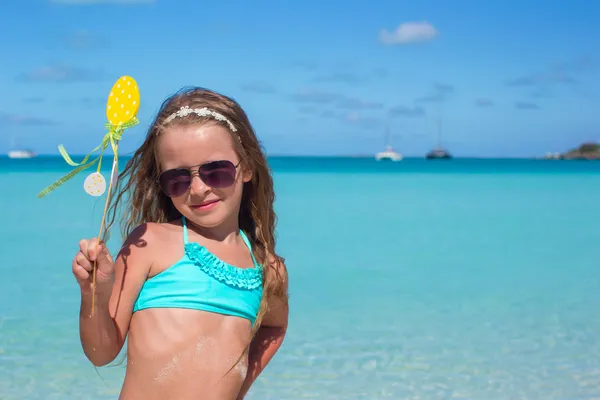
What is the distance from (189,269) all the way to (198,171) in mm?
283

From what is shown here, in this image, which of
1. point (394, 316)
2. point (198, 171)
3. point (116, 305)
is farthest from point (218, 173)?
point (394, 316)

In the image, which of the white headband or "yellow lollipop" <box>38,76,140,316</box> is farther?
the white headband

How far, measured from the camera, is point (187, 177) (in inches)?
84.4

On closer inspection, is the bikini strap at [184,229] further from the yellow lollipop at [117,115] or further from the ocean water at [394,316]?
the ocean water at [394,316]

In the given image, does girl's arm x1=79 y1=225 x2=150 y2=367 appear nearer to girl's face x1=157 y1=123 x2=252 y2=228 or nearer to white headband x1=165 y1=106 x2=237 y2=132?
girl's face x1=157 y1=123 x2=252 y2=228

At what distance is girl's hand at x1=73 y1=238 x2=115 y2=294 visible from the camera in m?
1.80

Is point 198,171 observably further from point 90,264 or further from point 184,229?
point 90,264

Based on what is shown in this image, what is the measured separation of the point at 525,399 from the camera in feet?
15.8

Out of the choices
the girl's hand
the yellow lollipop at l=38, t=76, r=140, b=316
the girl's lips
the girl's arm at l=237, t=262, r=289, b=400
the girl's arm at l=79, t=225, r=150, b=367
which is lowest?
the girl's arm at l=237, t=262, r=289, b=400

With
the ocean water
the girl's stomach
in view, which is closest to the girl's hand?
the girl's stomach

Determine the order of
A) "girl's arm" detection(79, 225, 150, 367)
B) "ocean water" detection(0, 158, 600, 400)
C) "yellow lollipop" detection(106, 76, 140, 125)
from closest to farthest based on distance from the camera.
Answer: "girl's arm" detection(79, 225, 150, 367)
"yellow lollipop" detection(106, 76, 140, 125)
"ocean water" detection(0, 158, 600, 400)

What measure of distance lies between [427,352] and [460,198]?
20.3 meters

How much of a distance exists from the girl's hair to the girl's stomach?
0.18 m

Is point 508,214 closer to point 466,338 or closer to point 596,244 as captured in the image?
point 596,244
